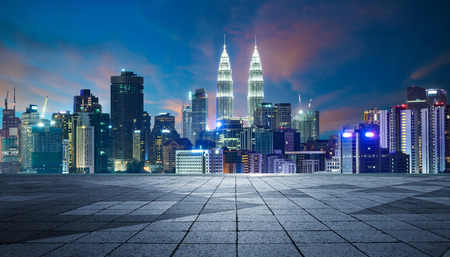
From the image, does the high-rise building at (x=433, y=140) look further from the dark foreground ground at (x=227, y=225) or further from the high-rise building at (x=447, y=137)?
the dark foreground ground at (x=227, y=225)

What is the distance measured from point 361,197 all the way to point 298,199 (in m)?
2.96

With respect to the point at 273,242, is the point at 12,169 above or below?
below

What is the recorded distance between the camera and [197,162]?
149875mm

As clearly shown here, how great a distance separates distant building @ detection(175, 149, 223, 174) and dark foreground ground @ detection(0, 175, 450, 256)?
383 ft

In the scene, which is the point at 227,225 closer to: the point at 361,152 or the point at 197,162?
the point at 197,162

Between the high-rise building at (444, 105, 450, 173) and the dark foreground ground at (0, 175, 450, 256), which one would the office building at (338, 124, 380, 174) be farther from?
the dark foreground ground at (0, 175, 450, 256)

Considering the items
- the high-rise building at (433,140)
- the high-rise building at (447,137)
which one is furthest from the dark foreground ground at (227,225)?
the high-rise building at (433,140)

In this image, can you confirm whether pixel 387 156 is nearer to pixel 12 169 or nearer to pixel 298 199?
pixel 298 199

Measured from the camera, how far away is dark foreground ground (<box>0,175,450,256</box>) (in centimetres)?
754

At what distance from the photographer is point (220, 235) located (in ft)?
28.5

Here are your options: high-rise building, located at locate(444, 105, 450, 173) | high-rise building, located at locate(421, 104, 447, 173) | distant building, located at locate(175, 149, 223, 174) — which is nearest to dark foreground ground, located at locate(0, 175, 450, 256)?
distant building, located at locate(175, 149, 223, 174)

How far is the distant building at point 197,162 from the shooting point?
136 m

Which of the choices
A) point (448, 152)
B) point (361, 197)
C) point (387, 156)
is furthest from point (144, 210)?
point (448, 152)

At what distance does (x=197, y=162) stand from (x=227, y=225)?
14113 cm
